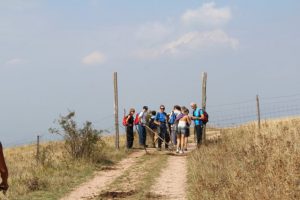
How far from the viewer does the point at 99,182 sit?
13211mm

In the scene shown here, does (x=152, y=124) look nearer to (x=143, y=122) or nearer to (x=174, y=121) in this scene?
(x=143, y=122)

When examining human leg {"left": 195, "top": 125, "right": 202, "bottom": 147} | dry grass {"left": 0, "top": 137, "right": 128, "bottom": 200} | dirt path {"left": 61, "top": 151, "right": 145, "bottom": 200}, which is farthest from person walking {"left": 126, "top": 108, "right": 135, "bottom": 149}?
human leg {"left": 195, "top": 125, "right": 202, "bottom": 147}

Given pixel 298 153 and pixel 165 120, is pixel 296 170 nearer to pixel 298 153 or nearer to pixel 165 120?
pixel 298 153

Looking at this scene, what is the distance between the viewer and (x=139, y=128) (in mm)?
21375

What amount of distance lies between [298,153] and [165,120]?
12.3m

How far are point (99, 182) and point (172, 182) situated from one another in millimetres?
2086

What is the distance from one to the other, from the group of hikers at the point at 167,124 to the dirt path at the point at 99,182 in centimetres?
207

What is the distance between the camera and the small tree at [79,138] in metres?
17.2

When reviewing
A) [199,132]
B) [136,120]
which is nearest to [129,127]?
[136,120]

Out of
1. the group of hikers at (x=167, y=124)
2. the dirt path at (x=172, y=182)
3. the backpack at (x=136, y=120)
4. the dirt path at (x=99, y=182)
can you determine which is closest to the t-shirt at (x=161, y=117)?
the group of hikers at (x=167, y=124)

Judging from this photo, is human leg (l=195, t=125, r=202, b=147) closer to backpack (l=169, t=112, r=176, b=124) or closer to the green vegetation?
backpack (l=169, t=112, r=176, b=124)

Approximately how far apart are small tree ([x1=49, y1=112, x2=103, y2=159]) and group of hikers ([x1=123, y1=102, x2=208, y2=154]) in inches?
109

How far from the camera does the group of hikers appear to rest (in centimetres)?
1834

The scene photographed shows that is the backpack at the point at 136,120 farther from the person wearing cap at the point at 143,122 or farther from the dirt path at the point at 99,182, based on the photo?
the dirt path at the point at 99,182
